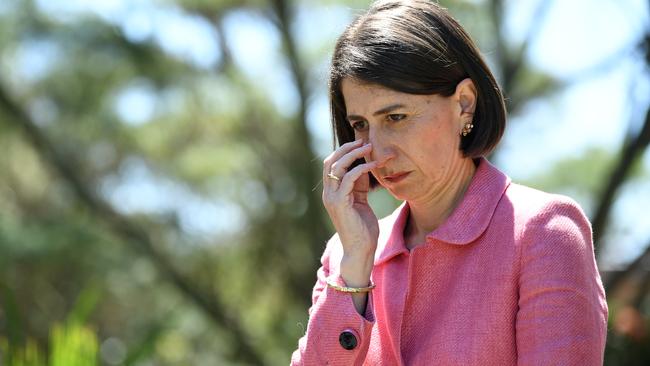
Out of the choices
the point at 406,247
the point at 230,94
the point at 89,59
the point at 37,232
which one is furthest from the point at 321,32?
the point at 406,247

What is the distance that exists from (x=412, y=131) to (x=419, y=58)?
0.46 feet

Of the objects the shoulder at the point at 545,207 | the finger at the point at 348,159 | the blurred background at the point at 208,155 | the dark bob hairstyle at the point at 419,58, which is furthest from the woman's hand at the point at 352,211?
the blurred background at the point at 208,155

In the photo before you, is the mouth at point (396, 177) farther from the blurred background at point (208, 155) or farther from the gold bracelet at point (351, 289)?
the blurred background at point (208, 155)

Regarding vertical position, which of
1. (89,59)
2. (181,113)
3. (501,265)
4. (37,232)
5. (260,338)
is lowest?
(260,338)

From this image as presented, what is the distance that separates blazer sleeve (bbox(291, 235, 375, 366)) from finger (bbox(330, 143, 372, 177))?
204 millimetres

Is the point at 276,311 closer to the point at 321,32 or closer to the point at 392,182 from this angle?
Result: the point at 321,32

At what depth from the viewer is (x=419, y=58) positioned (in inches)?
69.9

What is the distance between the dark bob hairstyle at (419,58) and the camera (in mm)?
1787

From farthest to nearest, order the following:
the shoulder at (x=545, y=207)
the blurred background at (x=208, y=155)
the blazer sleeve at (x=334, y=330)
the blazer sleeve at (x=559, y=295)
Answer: the blurred background at (x=208, y=155), the blazer sleeve at (x=334, y=330), the shoulder at (x=545, y=207), the blazer sleeve at (x=559, y=295)

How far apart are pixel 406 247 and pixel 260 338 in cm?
580

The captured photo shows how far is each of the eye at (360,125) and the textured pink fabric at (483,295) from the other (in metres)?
0.23

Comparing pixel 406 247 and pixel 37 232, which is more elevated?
pixel 406 247

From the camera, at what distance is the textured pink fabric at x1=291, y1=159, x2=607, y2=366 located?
162 cm

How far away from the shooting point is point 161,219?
7.68m
